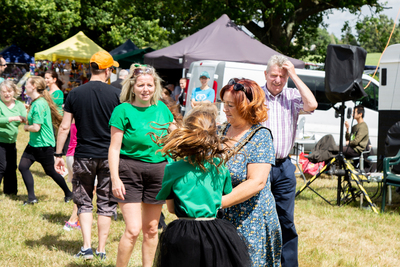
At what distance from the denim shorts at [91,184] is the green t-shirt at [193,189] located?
5.83 feet

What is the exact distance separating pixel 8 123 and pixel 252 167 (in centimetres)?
484

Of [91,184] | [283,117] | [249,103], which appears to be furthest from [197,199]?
[91,184]

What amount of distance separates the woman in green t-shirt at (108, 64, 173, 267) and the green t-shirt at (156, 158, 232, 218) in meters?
1.00

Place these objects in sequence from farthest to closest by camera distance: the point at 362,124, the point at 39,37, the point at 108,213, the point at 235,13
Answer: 1. the point at 39,37
2. the point at 235,13
3. the point at 362,124
4. the point at 108,213

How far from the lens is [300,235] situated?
5262 mm

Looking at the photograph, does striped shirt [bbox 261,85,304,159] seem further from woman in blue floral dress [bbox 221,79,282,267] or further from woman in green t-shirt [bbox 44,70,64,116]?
woman in green t-shirt [bbox 44,70,64,116]

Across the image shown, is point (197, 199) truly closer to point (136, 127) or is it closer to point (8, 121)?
point (136, 127)

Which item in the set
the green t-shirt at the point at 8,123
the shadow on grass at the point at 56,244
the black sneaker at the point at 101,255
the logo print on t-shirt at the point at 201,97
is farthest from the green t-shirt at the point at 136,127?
the logo print on t-shirt at the point at 201,97

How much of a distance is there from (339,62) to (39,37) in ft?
72.6

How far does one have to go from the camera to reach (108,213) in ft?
12.9

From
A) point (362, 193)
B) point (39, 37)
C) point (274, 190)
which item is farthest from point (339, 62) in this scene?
point (39, 37)

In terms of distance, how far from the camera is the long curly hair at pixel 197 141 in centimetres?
221

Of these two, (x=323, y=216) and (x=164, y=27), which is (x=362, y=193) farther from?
(x=164, y=27)

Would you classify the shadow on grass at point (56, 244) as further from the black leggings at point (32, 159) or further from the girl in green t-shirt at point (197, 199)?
the girl in green t-shirt at point (197, 199)
